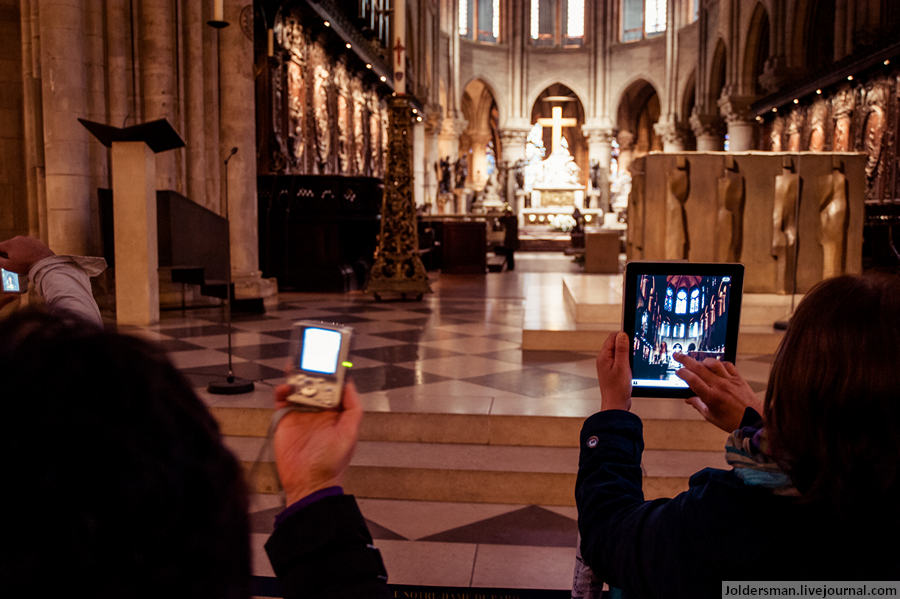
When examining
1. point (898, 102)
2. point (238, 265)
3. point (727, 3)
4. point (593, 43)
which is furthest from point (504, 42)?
point (238, 265)

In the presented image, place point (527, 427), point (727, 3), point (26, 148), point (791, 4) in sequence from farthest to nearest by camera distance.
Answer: point (727, 3)
point (791, 4)
point (26, 148)
point (527, 427)

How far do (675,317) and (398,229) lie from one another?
7865 mm

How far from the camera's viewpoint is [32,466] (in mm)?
548

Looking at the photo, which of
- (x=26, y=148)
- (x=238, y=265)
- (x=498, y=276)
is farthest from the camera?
(x=498, y=276)

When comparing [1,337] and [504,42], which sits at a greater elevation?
[504,42]

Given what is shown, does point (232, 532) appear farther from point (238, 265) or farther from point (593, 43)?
point (593, 43)

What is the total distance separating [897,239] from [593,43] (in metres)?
28.2

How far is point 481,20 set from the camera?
39.4m

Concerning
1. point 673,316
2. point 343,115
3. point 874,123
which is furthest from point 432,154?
point 673,316

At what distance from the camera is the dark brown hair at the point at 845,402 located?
104 cm

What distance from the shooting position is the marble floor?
3186 mm

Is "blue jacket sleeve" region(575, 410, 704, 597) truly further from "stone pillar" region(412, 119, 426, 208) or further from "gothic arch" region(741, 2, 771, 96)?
"gothic arch" region(741, 2, 771, 96)

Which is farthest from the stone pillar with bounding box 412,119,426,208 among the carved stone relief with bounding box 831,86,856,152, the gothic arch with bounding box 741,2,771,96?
the carved stone relief with bounding box 831,86,856,152

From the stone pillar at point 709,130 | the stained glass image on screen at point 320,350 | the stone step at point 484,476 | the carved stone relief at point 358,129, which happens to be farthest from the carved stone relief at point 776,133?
the stained glass image on screen at point 320,350
